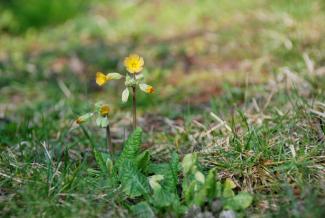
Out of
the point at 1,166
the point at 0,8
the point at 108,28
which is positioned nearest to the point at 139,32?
the point at 108,28

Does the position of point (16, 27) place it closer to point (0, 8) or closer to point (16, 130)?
point (0, 8)

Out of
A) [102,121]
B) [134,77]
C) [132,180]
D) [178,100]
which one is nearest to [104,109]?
[102,121]

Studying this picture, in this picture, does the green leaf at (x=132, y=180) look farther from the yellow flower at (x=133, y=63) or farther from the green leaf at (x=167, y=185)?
the yellow flower at (x=133, y=63)

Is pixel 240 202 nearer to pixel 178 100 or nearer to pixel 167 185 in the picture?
pixel 167 185

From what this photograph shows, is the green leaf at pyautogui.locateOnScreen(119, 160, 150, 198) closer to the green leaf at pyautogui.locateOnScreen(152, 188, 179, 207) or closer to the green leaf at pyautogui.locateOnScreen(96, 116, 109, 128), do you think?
the green leaf at pyautogui.locateOnScreen(152, 188, 179, 207)

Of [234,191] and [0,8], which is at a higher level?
[0,8]

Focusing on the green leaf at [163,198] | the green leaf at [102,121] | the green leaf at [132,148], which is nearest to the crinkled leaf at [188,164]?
the green leaf at [163,198]
